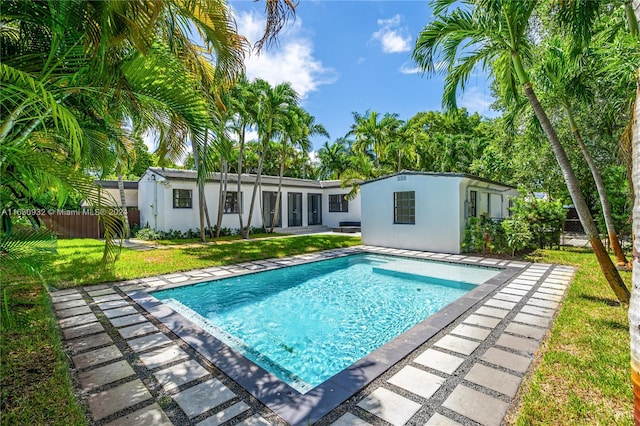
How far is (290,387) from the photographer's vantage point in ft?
10.8

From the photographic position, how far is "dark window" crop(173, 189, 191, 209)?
17.3 meters

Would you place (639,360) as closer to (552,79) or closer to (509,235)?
(552,79)

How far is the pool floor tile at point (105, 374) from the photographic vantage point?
3260 millimetres

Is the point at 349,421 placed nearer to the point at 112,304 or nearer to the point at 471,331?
the point at 471,331

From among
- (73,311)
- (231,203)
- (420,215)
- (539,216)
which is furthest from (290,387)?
(231,203)

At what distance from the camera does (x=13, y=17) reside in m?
2.68

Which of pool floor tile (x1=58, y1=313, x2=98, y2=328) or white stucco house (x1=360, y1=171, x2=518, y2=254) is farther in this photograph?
white stucco house (x1=360, y1=171, x2=518, y2=254)

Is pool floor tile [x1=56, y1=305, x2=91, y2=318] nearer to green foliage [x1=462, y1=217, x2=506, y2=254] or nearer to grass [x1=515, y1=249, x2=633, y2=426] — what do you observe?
grass [x1=515, y1=249, x2=633, y2=426]

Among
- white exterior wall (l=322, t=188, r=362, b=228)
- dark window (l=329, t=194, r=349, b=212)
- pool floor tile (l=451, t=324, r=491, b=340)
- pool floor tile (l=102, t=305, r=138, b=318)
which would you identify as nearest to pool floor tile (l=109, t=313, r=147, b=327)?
pool floor tile (l=102, t=305, r=138, b=318)

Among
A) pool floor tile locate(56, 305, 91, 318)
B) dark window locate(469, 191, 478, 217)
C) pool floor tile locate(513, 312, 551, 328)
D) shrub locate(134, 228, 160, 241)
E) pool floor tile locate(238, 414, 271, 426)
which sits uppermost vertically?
dark window locate(469, 191, 478, 217)

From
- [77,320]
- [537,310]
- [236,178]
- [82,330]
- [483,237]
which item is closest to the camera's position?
[82,330]

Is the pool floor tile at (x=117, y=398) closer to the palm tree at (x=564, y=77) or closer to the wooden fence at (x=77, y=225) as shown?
the palm tree at (x=564, y=77)

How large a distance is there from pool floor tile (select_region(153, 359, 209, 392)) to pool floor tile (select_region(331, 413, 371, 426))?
5.31 feet

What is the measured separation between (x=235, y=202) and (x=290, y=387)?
1743cm
